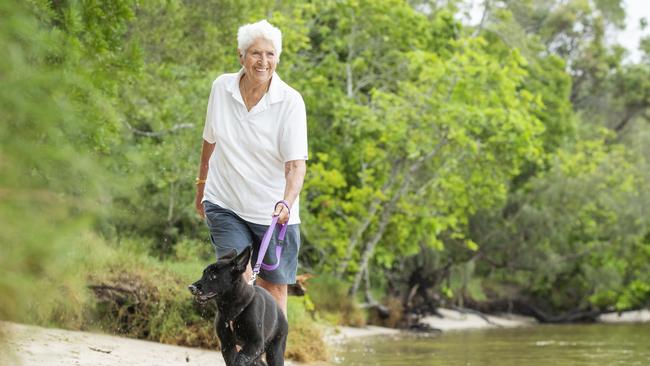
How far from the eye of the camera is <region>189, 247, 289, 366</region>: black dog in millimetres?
5562

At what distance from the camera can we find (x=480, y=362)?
12.5m

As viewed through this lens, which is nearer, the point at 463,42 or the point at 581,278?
the point at 463,42

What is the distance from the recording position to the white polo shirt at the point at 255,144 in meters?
6.32

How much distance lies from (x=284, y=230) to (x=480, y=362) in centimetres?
683

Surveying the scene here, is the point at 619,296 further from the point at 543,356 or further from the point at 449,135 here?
the point at 543,356

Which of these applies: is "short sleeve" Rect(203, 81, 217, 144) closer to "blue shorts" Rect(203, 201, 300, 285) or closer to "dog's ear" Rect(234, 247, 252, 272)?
"blue shorts" Rect(203, 201, 300, 285)

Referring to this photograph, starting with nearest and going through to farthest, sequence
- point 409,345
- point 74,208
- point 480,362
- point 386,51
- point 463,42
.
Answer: point 74,208
point 480,362
point 409,345
point 463,42
point 386,51

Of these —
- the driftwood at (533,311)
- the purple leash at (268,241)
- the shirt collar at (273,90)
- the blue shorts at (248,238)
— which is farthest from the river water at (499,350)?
the driftwood at (533,311)

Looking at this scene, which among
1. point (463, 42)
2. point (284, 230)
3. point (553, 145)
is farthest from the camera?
point (553, 145)

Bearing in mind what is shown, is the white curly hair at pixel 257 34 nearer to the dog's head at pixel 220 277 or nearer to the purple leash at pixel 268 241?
the purple leash at pixel 268 241

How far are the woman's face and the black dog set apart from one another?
1.16 metres

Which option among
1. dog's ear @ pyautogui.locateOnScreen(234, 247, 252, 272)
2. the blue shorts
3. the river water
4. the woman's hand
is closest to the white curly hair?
the woman's hand

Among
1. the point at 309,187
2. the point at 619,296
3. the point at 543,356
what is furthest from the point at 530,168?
the point at 543,356

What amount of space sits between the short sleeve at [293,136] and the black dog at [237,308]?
2.88 feet
